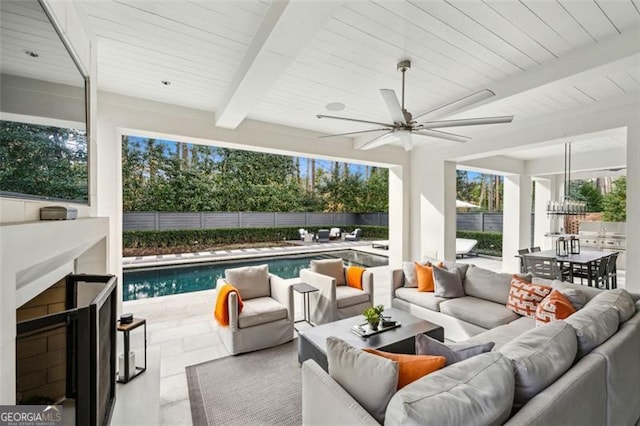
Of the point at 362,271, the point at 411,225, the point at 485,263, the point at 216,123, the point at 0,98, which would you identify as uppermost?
the point at 216,123

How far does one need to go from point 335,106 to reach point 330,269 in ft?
7.35

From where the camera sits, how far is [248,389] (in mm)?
2482

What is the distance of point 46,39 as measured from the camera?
1320 mm

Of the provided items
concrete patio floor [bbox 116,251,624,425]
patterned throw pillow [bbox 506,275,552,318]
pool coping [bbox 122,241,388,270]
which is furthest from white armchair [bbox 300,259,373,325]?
pool coping [bbox 122,241,388,270]

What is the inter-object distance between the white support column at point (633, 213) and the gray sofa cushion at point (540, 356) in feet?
8.45

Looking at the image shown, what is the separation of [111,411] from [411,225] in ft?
18.6

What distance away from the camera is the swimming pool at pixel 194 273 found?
21.7 ft

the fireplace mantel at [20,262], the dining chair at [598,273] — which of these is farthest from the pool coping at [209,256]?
the fireplace mantel at [20,262]

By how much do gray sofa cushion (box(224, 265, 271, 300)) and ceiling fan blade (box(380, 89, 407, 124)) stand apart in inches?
94.7

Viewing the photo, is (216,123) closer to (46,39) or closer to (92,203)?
(92,203)

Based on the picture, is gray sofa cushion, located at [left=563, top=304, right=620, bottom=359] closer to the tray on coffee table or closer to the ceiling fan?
the tray on coffee table

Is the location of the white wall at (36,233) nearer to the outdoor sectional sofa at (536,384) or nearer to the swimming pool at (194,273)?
the outdoor sectional sofa at (536,384)

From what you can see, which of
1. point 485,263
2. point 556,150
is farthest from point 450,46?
point 485,263

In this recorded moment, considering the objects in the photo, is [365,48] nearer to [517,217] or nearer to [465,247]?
[517,217]
